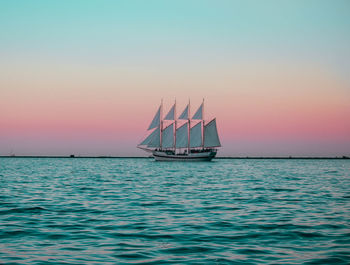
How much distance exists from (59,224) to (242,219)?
741cm

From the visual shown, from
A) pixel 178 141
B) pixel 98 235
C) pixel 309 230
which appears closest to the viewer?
pixel 98 235

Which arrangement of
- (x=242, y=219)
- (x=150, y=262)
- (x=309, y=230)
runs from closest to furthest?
1. (x=150, y=262)
2. (x=309, y=230)
3. (x=242, y=219)

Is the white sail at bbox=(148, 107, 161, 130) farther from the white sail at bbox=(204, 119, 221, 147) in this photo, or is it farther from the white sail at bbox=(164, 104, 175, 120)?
the white sail at bbox=(204, 119, 221, 147)

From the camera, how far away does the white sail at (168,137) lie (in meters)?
145

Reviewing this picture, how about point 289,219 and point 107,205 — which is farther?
point 107,205

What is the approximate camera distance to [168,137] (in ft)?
480

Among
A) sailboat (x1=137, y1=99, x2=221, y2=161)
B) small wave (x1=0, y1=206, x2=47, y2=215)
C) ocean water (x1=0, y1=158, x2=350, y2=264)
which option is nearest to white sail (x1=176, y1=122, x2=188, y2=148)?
sailboat (x1=137, y1=99, x2=221, y2=161)

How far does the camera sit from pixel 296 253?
11648mm

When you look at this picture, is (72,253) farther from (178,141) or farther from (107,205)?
(178,141)

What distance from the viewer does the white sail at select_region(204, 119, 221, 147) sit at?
13600cm

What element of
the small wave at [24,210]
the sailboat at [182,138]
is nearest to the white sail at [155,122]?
the sailboat at [182,138]

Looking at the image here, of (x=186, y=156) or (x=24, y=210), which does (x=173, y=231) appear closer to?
(x=24, y=210)

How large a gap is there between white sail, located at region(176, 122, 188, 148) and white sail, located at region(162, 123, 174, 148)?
2.20 metres

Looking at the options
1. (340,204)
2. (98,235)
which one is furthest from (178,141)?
(98,235)
